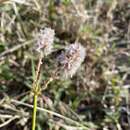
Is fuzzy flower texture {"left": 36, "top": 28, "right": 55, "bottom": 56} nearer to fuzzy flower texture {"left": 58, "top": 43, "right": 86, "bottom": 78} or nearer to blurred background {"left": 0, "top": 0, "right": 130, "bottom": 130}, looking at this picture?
fuzzy flower texture {"left": 58, "top": 43, "right": 86, "bottom": 78}

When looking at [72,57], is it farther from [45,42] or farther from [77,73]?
[77,73]

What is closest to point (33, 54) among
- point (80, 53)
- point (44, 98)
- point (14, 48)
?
point (14, 48)

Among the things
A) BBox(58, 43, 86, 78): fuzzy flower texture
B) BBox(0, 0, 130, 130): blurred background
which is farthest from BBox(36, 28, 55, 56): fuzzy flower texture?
BBox(0, 0, 130, 130): blurred background

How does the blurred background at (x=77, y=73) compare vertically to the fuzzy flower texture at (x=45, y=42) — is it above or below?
below

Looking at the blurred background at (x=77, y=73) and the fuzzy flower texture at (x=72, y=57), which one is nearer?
the fuzzy flower texture at (x=72, y=57)

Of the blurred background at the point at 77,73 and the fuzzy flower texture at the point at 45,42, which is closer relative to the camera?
the fuzzy flower texture at the point at 45,42

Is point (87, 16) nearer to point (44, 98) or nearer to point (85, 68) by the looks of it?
point (85, 68)

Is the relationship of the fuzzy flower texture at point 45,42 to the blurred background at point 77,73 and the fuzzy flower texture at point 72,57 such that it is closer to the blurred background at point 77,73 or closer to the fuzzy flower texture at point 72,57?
the fuzzy flower texture at point 72,57

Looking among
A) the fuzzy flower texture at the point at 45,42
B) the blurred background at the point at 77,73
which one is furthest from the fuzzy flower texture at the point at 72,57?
the blurred background at the point at 77,73
